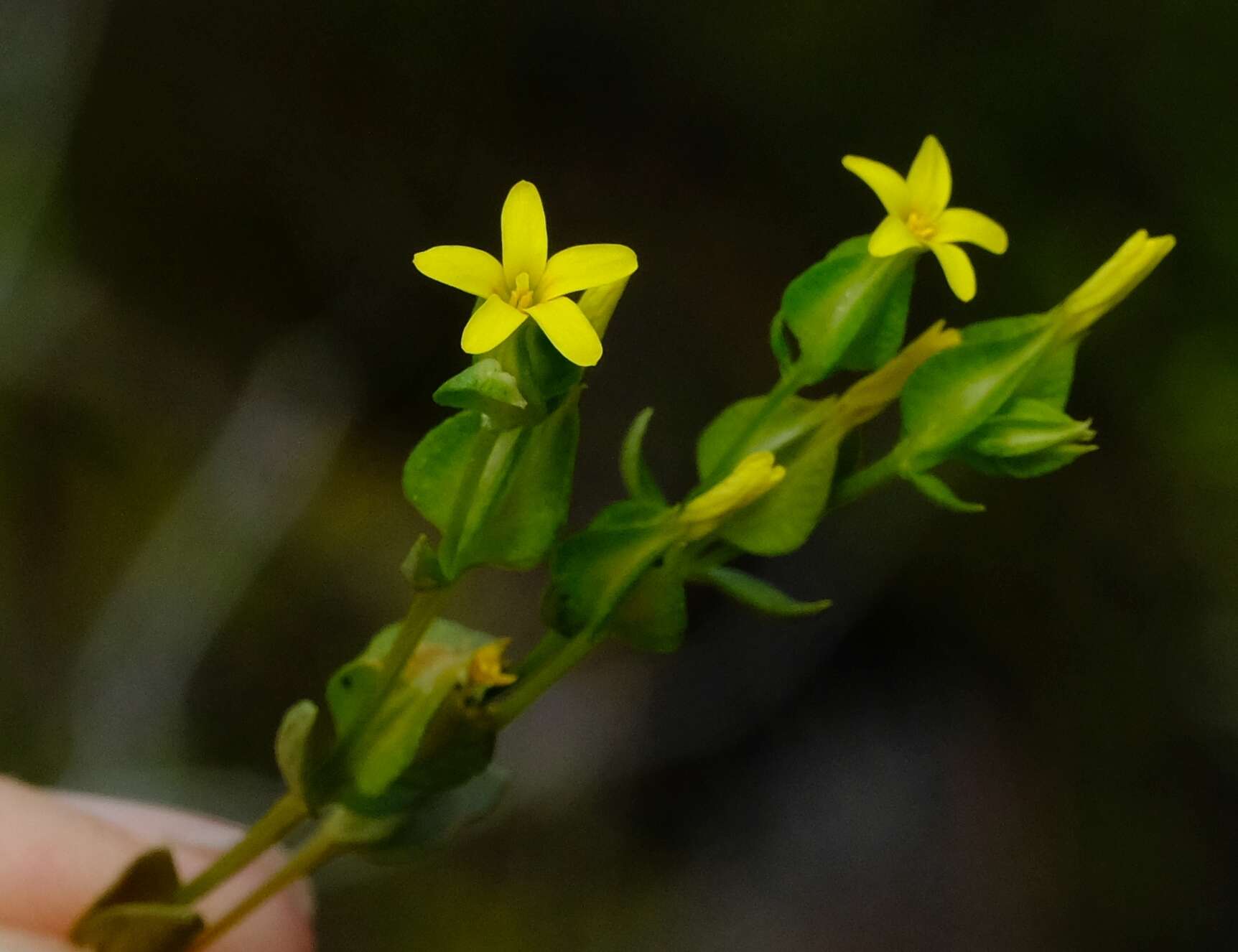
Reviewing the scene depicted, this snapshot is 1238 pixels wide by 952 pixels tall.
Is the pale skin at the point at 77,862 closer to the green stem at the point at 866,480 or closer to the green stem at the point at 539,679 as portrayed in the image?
the green stem at the point at 539,679

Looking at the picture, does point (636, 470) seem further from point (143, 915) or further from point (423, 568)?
point (143, 915)

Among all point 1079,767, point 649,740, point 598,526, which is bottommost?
point 649,740

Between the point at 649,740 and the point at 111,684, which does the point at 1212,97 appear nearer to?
the point at 649,740

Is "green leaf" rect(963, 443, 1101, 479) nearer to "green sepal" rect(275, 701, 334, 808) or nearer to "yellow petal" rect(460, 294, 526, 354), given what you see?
"yellow petal" rect(460, 294, 526, 354)

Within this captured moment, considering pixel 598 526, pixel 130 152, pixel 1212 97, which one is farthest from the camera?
pixel 130 152

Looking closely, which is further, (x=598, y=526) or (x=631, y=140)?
(x=631, y=140)

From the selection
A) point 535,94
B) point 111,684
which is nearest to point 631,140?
point 535,94
